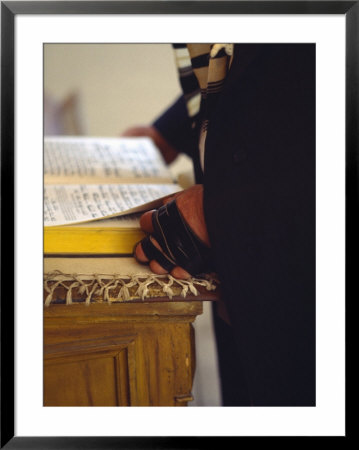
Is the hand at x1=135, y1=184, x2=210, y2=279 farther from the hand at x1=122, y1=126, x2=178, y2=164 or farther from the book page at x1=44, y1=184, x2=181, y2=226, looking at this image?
the hand at x1=122, y1=126, x2=178, y2=164

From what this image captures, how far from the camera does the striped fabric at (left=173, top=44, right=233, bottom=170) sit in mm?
575

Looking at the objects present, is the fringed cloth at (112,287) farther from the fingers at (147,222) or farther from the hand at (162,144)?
the hand at (162,144)

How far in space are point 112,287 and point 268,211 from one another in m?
0.20

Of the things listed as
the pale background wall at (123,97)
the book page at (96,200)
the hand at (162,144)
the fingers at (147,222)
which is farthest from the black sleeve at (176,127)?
the pale background wall at (123,97)

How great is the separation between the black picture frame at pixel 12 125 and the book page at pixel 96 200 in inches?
3.0

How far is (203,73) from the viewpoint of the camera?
61cm

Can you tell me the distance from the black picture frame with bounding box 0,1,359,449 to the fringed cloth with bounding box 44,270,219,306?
2.1 inches

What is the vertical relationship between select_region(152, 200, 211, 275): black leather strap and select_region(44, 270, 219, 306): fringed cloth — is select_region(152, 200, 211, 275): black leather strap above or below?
above

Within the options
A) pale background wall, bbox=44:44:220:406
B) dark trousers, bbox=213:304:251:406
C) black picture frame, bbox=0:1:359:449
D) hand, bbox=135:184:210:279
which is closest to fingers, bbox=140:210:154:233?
hand, bbox=135:184:210:279

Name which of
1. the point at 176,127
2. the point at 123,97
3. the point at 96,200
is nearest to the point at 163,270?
the point at 96,200

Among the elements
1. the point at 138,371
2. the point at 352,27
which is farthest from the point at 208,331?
the point at 352,27

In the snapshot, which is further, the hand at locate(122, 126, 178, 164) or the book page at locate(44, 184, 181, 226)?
the hand at locate(122, 126, 178, 164)

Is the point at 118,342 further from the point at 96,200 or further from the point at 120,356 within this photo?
the point at 96,200

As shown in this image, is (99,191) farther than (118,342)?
Yes
